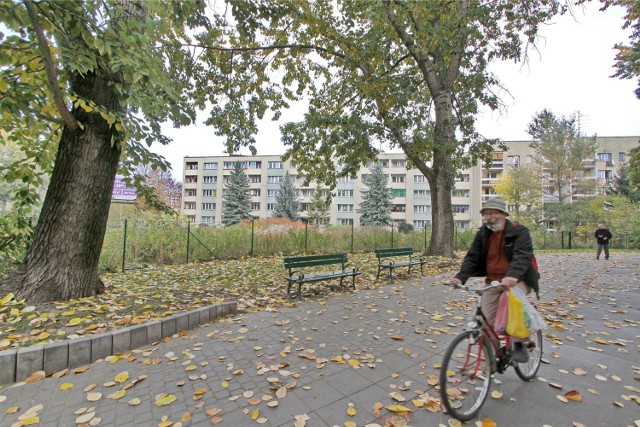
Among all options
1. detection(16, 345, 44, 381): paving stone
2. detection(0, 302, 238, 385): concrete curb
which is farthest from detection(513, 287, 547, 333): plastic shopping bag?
detection(16, 345, 44, 381): paving stone

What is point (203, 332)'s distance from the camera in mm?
4672

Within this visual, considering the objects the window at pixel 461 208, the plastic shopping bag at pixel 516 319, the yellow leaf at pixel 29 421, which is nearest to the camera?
the yellow leaf at pixel 29 421

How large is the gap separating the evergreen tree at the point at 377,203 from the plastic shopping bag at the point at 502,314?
141ft

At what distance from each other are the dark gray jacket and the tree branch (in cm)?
514

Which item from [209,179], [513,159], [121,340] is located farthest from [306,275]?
[209,179]

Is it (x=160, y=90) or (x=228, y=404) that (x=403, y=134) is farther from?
(x=228, y=404)

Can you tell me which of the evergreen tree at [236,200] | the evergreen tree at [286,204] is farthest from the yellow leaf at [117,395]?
the evergreen tree at [286,204]

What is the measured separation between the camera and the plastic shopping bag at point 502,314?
9.69ft

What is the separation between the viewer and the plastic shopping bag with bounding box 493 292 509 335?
2953 millimetres

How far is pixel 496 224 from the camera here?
3.14 meters

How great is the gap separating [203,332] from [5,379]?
80.8 inches

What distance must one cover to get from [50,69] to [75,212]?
2.09m

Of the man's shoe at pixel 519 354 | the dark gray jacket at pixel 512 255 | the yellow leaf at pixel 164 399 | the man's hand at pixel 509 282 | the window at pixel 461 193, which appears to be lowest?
the yellow leaf at pixel 164 399

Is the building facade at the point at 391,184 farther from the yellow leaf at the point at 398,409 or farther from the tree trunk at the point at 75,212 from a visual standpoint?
the yellow leaf at the point at 398,409
